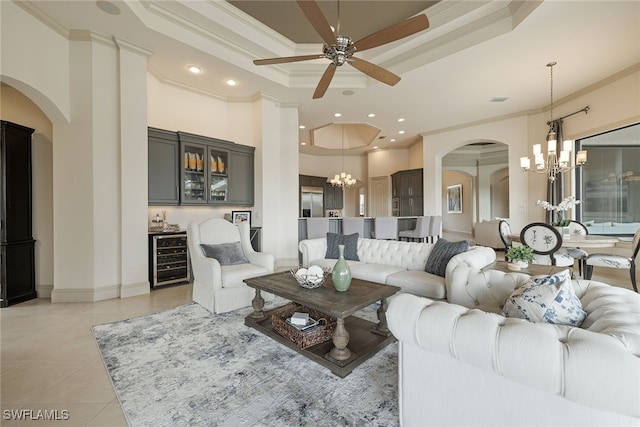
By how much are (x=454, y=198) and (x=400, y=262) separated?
9.76 metres

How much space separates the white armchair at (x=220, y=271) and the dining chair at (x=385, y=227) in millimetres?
3493

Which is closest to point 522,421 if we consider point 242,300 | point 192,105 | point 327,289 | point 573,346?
point 573,346

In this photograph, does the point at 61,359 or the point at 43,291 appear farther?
the point at 43,291

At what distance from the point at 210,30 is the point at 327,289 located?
4056mm

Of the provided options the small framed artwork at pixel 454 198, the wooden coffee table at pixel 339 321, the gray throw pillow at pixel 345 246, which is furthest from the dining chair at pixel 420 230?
the small framed artwork at pixel 454 198

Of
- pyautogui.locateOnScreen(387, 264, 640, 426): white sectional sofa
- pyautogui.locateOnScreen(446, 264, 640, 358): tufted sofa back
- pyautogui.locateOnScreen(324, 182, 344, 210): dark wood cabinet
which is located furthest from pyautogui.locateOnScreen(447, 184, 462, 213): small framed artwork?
pyautogui.locateOnScreen(387, 264, 640, 426): white sectional sofa

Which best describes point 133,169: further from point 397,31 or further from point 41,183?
point 397,31

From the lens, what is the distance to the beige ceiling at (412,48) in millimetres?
3295

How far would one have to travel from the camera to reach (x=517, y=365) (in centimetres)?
99

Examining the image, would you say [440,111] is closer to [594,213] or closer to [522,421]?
[594,213]

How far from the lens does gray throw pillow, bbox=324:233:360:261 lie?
4016 mm

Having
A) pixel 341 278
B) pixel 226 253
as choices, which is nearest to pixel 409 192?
pixel 226 253

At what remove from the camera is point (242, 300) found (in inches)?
129

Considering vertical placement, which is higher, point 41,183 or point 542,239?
point 41,183
